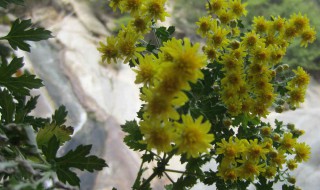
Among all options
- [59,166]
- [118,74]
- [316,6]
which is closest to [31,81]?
[59,166]

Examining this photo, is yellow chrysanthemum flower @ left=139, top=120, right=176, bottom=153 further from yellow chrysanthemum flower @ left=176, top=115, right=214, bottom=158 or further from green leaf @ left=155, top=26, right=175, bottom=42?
green leaf @ left=155, top=26, right=175, bottom=42

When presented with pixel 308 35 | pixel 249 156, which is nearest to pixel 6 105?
pixel 249 156

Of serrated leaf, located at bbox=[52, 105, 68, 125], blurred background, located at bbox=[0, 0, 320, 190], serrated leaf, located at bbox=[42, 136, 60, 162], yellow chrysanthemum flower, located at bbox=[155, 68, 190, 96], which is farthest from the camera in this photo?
blurred background, located at bbox=[0, 0, 320, 190]

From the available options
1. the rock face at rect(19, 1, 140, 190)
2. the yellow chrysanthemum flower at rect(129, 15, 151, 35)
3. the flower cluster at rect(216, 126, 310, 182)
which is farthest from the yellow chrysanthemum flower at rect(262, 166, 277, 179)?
the rock face at rect(19, 1, 140, 190)

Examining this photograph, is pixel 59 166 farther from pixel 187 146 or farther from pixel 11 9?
pixel 11 9

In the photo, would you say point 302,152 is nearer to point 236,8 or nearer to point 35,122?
point 236,8

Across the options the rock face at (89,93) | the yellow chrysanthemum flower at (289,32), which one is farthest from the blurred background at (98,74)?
the yellow chrysanthemum flower at (289,32)
